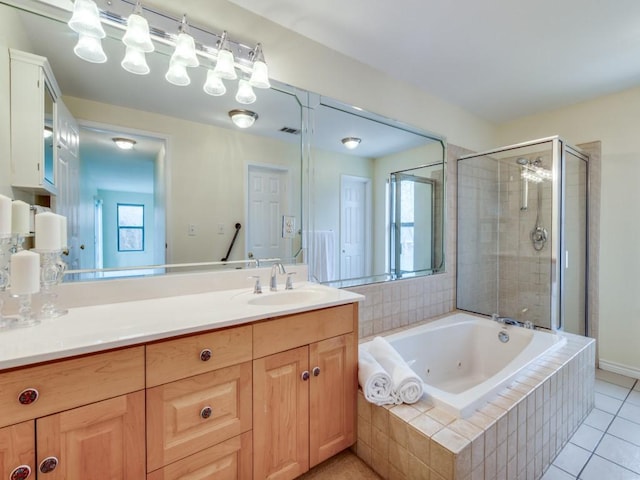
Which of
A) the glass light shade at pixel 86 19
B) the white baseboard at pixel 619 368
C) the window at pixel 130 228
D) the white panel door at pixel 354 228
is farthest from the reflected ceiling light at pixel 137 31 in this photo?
the white baseboard at pixel 619 368

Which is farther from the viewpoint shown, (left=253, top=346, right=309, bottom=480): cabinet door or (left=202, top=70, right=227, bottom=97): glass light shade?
(left=202, top=70, right=227, bottom=97): glass light shade

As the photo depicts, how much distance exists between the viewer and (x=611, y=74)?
7.45ft

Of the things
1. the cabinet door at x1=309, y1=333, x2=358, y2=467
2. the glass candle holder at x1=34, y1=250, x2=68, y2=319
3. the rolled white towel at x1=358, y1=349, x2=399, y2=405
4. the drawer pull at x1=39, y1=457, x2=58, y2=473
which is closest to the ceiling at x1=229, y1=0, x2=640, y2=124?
the glass candle holder at x1=34, y1=250, x2=68, y2=319

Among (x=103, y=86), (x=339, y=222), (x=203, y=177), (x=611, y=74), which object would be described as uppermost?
(x=611, y=74)

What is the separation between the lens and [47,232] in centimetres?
105

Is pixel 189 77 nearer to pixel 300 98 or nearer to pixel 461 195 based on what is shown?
pixel 300 98

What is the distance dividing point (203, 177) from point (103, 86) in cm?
56

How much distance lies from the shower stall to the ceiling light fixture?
2169 mm

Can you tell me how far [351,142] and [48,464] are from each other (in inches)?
87.3

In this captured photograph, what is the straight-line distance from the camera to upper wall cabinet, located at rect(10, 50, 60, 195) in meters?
1.10

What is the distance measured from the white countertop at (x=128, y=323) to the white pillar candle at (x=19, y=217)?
0.34 m

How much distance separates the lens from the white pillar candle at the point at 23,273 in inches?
37.5

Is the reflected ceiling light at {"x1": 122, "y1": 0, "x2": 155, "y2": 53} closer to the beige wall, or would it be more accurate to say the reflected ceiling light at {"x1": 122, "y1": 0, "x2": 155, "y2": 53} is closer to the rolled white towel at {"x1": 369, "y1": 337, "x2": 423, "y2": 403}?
the rolled white towel at {"x1": 369, "y1": 337, "x2": 423, "y2": 403}

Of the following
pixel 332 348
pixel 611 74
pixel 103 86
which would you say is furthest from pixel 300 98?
pixel 611 74
